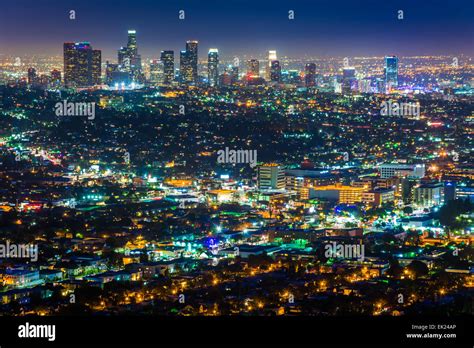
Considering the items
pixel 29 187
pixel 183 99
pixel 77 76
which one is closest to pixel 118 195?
pixel 29 187

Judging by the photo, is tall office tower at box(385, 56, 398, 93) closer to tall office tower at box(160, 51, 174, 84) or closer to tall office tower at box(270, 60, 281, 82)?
tall office tower at box(270, 60, 281, 82)

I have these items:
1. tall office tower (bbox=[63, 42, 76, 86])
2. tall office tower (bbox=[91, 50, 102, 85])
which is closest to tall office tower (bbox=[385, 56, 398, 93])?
tall office tower (bbox=[91, 50, 102, 85])

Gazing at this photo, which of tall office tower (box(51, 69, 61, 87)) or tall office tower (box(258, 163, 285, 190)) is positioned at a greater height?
tall office tower (box(51, 69, 61, 87))

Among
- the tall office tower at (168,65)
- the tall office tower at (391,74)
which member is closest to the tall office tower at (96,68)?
the tall office tower at (168,65)

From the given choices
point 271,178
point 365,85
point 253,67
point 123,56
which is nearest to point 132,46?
point 123,56

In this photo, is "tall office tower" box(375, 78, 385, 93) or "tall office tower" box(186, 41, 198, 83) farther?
"tall office tower" box(375, 78, 385, 93)

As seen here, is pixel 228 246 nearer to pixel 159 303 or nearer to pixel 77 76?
pixel 159 303
